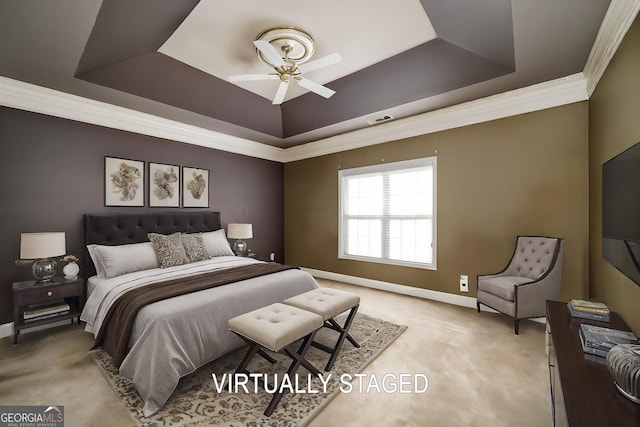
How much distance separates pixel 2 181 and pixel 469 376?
4795 millimetres

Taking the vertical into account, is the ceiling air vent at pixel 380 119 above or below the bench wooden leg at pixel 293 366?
above

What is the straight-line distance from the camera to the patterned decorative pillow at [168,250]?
10.9ft

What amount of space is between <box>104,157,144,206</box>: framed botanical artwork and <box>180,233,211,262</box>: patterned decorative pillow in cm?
87

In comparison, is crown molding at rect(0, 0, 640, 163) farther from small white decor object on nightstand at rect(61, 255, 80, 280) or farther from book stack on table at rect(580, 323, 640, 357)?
book stack on table at rect(580, 323, 640, 357)

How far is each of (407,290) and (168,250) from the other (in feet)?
11.2

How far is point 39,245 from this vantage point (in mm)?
2723

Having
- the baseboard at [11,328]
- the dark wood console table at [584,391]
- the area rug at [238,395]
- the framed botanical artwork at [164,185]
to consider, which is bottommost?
the area rug at [238,395]

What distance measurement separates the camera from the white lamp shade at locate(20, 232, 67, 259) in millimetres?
2686

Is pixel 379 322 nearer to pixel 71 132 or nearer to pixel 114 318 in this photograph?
pixel 114 318

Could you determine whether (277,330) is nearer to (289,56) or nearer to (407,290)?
(289,56)

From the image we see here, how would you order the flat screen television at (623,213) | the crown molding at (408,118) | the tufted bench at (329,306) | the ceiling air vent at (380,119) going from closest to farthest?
the flat screen television at (623,213), the crown molding at (408,118), the tufted bench at (329,306), the ceiling air vent at (380,119)

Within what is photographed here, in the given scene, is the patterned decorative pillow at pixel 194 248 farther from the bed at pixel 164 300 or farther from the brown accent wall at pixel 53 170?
the brown accent wall at pixel 53 170

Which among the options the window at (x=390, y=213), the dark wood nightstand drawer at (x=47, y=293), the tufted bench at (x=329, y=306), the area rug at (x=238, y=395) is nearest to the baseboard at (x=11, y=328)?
the dark wood nightstand drawer at (x=47, y=293)

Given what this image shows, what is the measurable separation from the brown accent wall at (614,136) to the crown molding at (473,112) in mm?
265
